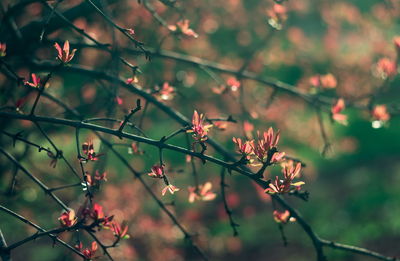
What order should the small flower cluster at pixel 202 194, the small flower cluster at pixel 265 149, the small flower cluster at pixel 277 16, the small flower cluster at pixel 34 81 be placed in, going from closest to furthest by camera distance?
the small flower cluster at pixel 265 149
the small flower cluster at pixel 34 81
the small flower cluster at pixel 202 194
the small flower cluster at pixel 277 16

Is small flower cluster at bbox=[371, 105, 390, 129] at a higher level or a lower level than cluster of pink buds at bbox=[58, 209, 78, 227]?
higher

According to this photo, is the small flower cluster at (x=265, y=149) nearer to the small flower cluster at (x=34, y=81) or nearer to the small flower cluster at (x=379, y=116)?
the small flower cluster at (x=34, y=81)

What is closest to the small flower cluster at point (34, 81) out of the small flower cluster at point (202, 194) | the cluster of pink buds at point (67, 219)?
the cluster of pink buds at point (67, 219)

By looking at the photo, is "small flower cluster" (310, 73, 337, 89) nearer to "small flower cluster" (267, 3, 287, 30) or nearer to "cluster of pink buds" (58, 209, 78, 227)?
"small flower cluster" (267, 3, 287, 30)

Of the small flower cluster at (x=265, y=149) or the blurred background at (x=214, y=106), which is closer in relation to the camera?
the small flower cluster at (x=265, y=149)

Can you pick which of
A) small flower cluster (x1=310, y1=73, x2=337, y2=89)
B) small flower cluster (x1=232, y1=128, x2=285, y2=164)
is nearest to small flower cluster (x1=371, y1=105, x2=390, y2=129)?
small flower cluster (x1=310, y1=73, x2=337, y2=89)

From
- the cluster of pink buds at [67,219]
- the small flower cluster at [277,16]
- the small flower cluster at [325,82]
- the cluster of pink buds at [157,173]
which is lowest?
the cluster of pink buds at [67,219]

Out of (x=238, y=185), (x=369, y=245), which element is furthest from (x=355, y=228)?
(x=238, y=185)

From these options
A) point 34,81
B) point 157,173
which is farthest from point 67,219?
point 34,81

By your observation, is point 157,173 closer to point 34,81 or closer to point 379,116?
point 34,81
